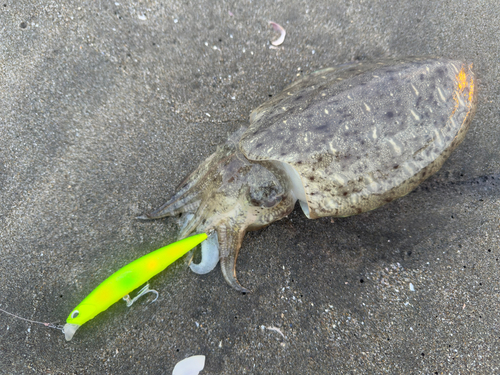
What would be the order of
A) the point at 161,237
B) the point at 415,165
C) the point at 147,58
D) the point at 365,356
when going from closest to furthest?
1. the point at 415,165
2. the point at 365,356
3. the point at 161,237
4. the point at 147,58

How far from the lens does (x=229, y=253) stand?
1.95 metres

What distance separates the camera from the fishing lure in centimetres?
172

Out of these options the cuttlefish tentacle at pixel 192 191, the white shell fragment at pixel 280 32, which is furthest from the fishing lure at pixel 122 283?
the white shell fragment at pixel 280 32

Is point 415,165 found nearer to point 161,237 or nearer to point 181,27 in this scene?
point 161,237

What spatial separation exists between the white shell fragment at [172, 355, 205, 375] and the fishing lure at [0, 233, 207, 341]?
52cm

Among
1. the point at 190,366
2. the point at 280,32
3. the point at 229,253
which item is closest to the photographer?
the point at 190,366

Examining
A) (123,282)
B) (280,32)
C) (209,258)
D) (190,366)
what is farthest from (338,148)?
(190,366)

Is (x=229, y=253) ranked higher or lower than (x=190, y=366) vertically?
higher

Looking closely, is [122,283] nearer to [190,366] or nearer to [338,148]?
[190,366]

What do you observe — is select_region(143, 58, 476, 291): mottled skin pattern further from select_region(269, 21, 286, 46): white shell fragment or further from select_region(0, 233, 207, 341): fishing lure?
select_region(269, 21, 286, 46): white shell fragment

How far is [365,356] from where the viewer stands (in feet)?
6.25

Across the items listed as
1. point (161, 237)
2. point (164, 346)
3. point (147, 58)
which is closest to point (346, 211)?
point (161, 237)

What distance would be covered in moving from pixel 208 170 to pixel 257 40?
1.22m

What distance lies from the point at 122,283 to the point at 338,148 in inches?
61.6
